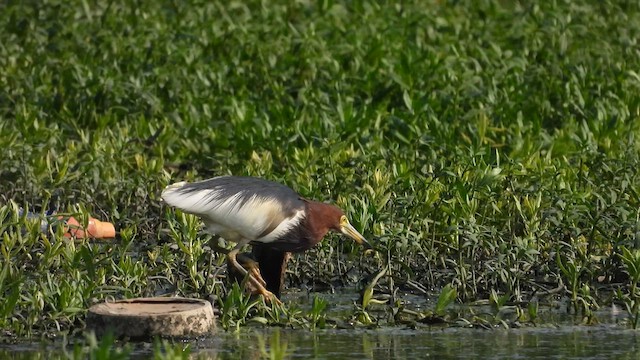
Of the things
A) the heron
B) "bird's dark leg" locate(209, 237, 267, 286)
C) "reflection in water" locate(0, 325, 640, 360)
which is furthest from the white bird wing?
"reflection in water" locate(0, 325, 640, 360)

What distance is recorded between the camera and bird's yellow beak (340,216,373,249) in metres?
9.20

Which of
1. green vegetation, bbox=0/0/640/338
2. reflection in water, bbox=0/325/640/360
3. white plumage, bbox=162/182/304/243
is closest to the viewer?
reflection in water, bbox=0/325/640/360

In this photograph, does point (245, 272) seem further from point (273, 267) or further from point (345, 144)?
point (345, 144)

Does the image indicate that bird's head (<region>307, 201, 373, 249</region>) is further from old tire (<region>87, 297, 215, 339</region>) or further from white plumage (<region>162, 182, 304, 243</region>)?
old tire (<region>87, 297, 215, 339</region>)

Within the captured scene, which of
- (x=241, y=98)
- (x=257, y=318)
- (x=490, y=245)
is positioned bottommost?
(x=257, y=318)

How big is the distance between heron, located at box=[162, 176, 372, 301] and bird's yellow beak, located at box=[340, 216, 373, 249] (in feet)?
0.24

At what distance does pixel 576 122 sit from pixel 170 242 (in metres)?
3.89

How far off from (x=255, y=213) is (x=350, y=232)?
2.33 feet

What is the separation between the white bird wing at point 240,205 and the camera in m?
8.71

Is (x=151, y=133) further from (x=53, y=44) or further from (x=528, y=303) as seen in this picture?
(x=528, y=303)

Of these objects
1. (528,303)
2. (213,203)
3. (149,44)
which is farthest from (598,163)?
(149,44)

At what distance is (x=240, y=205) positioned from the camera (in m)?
8.76

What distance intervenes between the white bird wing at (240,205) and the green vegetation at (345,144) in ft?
1.03

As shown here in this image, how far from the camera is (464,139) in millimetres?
12148
